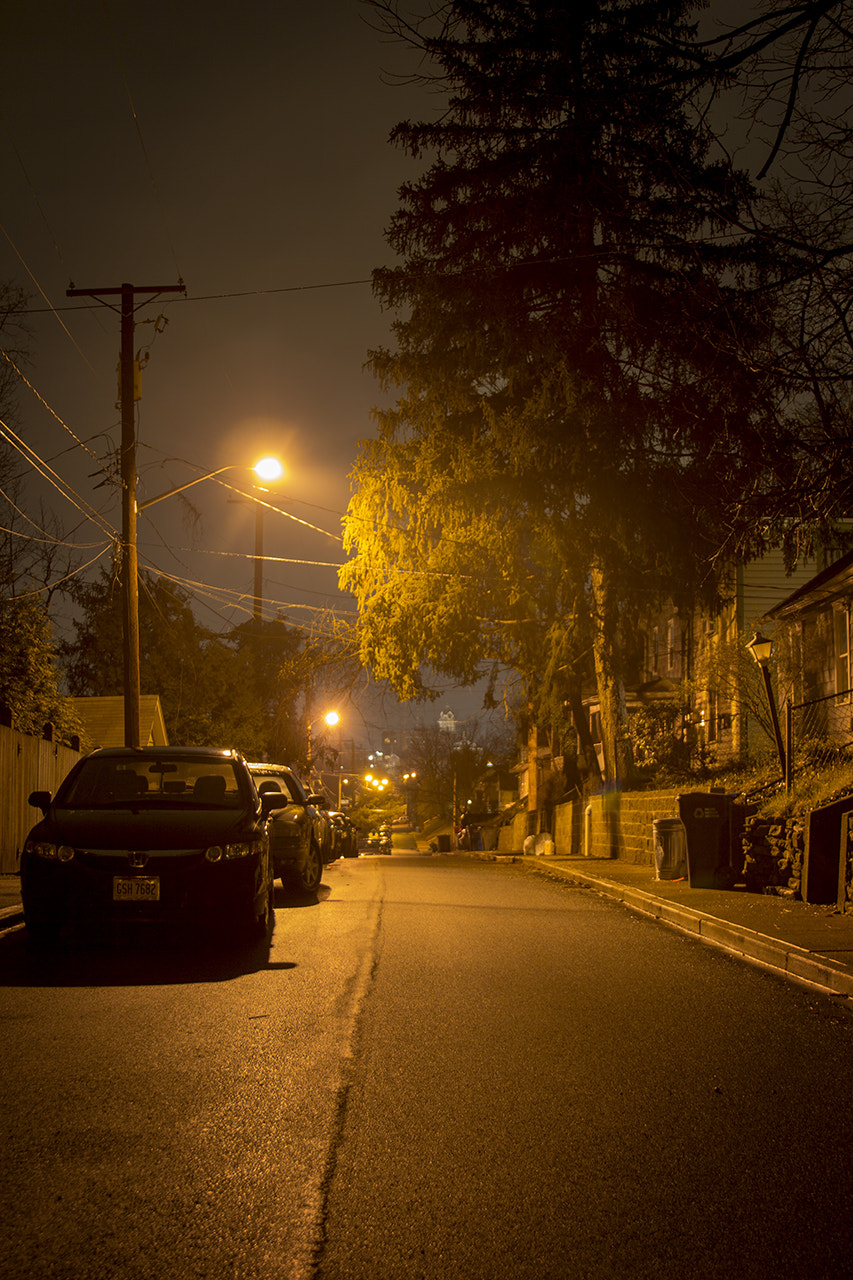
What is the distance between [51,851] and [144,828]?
0.69 metres

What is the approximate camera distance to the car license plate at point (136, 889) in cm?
761

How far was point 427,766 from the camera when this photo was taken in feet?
325

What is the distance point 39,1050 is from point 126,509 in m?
15.6

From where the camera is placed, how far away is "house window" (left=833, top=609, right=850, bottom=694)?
22.0 meters

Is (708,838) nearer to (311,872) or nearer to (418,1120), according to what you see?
(311,872)

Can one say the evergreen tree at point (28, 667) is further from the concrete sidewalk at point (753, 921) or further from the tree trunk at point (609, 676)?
the tree trunk at point (609, 676)

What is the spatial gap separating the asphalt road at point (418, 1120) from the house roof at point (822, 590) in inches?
555

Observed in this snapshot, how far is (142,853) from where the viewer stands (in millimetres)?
7746

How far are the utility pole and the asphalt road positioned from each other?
11.2m

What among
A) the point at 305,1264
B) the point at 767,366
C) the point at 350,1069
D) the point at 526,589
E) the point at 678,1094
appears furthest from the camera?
the point at 526,589

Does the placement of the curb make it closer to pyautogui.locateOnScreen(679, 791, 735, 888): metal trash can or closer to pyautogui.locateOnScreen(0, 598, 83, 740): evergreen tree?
pyautogui.locateOnScreen(679, 791, 735, 888): metal trash can

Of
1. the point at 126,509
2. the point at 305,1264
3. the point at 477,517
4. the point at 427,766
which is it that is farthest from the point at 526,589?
the point at 427,766

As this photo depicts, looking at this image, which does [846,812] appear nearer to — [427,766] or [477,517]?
[477,517]

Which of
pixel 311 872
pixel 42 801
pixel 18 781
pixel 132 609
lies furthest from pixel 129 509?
pixel 42 801
